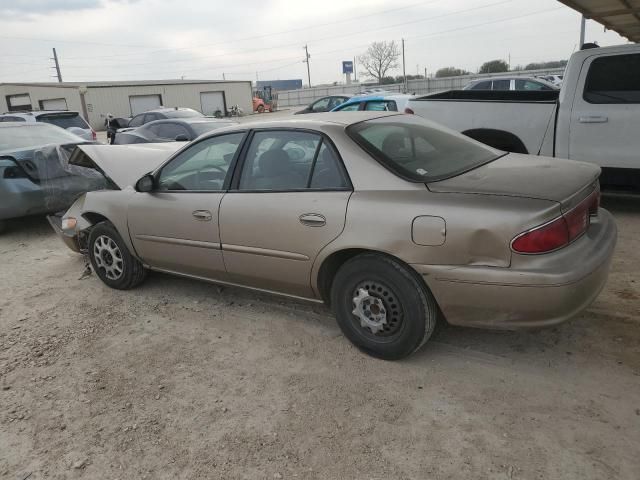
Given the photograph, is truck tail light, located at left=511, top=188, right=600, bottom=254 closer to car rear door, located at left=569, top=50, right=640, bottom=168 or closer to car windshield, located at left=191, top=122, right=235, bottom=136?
car rear door, located at left=569, top=50, right=640, bottom=168

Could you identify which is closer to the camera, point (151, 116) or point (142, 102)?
point (151, 116)

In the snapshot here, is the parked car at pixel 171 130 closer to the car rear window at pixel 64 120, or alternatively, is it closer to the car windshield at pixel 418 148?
the car rear window at pixel 64 120

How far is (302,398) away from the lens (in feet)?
9.72

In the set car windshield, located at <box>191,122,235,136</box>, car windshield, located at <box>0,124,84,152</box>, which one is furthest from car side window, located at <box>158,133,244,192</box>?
car windshield, located at <box>191,122,235,136</box>

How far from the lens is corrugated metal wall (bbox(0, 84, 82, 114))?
40594 millimetres

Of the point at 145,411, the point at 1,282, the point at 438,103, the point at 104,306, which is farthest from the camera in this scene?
the point at 438,103

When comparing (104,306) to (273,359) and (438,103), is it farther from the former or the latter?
(438,103)

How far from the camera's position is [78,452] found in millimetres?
2650

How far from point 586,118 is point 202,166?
164 inches

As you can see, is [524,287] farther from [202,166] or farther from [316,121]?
[202,166]

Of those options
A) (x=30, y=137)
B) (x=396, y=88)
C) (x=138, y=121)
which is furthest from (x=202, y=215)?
(x=396, y=88)

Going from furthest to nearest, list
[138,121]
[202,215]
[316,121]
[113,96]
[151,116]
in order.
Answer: [113,96], [138,121], [151,116], [202,215], [316,121]

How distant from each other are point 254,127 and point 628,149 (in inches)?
161

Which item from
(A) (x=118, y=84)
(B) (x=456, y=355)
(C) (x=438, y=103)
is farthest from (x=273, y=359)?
(A) (x=118, y=84)
